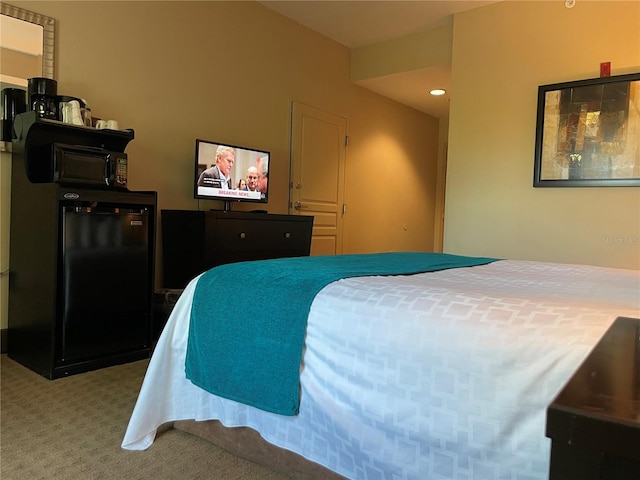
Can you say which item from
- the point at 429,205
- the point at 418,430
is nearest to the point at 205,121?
the point at 418,430

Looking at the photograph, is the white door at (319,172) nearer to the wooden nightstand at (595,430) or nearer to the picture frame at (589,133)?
the picture frame at (589,133)

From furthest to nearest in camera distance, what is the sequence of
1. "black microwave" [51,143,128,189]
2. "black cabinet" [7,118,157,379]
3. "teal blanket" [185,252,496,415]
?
1. "black microwave" [51,143,128,189]
2. "black cabinet" [7,118,157,379]
3. "teal blanket" [185,252,496,415]

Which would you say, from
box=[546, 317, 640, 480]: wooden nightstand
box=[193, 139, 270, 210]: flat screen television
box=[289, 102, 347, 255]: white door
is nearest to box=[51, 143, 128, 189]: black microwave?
box=[193, 139, 270, 210]: flat screen television

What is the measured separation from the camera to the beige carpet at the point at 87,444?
1506 mm

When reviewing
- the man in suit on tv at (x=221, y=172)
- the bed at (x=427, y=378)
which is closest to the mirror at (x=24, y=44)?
the man in suit on tv at (x=221, y=172)

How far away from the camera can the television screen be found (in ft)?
11.5

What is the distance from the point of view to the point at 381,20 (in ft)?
14.6

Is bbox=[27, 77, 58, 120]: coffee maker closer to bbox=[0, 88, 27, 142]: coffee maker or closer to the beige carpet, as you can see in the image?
bbox=[0, 88, 27, 142]: coffee maker

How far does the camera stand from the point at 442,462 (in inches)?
42.1

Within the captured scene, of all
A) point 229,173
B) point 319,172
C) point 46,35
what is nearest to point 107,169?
point 46,35

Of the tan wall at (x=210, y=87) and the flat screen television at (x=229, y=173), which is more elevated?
the tan wall at (x=210, y=87)

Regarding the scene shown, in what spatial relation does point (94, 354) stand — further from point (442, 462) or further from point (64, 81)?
point (442, 462)

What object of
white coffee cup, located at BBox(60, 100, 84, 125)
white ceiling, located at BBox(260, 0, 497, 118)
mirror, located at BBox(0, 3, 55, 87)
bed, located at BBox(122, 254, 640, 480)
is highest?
white ceiling, located at BBox(260, 0, 497, 118)

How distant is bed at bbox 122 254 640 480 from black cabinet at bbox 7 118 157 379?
133 cm
